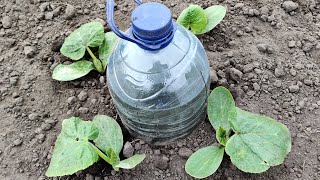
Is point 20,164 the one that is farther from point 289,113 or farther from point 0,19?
point 289,113

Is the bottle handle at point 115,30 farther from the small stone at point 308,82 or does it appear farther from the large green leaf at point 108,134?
the small stone at point 308,82

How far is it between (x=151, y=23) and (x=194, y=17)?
2.25 feet

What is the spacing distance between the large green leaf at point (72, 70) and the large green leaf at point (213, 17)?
59 centimetres

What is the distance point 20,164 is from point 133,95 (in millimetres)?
668

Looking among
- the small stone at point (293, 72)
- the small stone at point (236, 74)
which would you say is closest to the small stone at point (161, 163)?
the small stone at point (236, 74)

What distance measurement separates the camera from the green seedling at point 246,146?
1.87 meters

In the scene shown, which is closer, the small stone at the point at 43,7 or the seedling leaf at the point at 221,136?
the seedling leaf at the point at 221,136

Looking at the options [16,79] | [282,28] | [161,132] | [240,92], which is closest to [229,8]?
[282,28]

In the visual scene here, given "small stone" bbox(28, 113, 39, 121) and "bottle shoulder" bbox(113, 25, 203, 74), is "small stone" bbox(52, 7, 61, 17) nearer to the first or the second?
"small stone" bbox(28, 113, 39, 121)

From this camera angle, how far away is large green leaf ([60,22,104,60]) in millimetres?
2271

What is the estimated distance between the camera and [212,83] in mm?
2193

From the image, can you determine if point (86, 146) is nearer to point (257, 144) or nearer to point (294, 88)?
point (257, 144)

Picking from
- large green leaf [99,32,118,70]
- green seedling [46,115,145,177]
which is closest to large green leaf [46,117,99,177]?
green seedling [46,115,145,177]

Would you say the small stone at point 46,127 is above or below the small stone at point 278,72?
below
